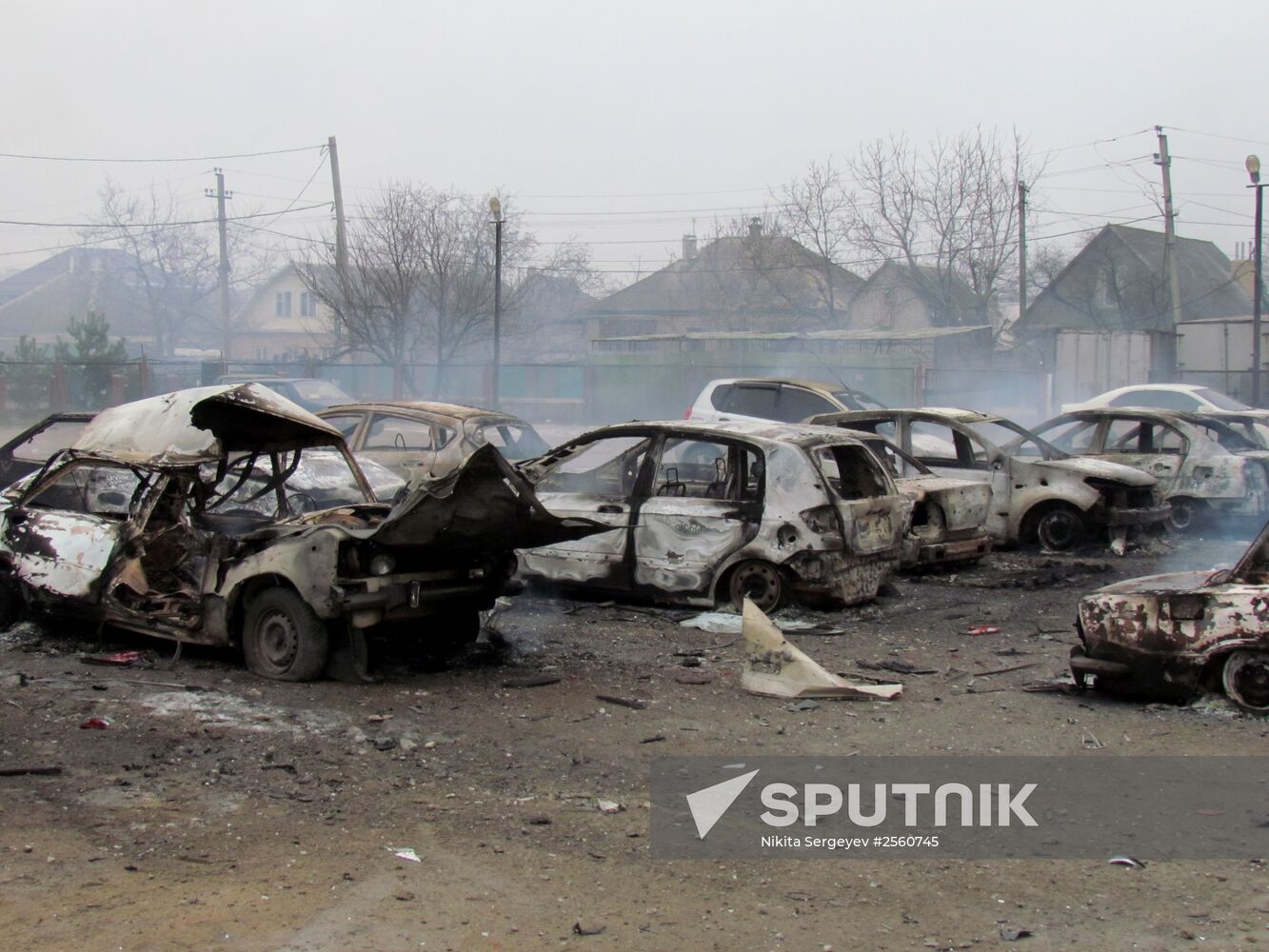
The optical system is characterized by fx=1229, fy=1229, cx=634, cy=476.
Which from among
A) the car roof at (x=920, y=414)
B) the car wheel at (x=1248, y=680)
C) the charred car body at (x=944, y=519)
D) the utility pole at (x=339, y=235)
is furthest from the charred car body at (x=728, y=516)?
the utility pole at (x=339, y=235)

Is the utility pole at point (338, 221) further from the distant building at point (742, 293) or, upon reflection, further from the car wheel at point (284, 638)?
the car wheel at point (284, 638)

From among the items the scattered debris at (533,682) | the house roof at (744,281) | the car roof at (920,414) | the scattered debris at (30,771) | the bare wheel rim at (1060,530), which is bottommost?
the scattered debris at (533,682)

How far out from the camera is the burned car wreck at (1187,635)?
21.0 feet

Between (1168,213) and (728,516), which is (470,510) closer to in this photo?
(728,516)

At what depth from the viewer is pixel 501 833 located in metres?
4.94

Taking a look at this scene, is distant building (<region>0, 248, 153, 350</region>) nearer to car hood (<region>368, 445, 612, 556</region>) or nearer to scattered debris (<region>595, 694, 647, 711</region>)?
car hood (<region>368, 445, 612, 556</region>)

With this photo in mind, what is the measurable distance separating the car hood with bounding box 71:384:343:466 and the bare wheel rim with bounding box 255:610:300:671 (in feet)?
4.25

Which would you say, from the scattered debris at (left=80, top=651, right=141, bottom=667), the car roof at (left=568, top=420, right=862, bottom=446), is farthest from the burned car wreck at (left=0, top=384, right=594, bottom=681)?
the car roof at (left=568, top=420, right=862, bottom=446)

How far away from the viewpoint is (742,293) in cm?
4916

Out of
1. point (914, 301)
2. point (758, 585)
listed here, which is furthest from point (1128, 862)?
point (914, 301)

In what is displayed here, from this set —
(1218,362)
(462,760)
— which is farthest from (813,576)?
(1218,362)

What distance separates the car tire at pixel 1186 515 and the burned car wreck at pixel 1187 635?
7.28 metres

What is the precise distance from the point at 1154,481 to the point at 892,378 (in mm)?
18392

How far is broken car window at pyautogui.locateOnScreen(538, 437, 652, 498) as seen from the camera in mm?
9469
